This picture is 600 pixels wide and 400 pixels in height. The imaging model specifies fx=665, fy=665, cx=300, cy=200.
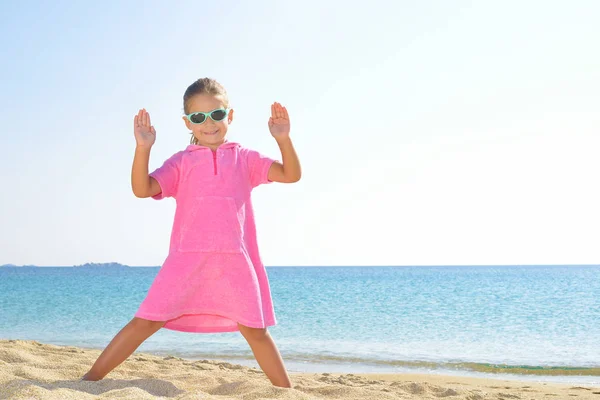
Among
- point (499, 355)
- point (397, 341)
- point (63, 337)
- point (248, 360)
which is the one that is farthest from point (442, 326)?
point (63, 337)

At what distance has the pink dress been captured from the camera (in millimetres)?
3438

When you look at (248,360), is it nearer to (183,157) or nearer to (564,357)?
(564,357)

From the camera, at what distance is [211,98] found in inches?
140

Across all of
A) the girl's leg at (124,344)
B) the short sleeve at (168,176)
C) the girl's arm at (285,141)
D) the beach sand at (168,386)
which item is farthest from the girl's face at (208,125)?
the beach sand at (168,386)

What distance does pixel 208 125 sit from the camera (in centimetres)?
359

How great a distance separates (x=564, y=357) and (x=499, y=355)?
87cm

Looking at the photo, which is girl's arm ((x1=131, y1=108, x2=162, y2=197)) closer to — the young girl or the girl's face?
the young girl

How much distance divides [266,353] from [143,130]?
132cm

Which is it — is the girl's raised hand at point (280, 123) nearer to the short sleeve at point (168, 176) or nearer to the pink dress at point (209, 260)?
the pink dress at point (209, 260)

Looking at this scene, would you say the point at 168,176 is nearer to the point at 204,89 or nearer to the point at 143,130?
the point at 143,130

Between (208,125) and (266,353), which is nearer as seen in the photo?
(266,353)

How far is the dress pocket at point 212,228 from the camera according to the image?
3.45 meters

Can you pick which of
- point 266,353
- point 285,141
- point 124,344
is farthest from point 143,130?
point 266,353

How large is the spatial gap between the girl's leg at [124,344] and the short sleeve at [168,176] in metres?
0.67
